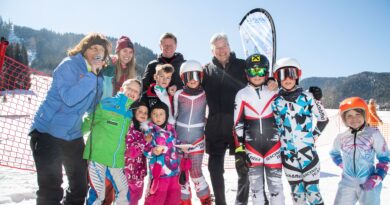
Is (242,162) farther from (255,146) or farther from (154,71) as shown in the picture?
(154,71)

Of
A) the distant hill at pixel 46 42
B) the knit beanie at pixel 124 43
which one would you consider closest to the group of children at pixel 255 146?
the knit beanie at pixel 124 43

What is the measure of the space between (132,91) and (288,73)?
205cm

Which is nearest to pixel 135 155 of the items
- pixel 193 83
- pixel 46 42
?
pixel 193 83

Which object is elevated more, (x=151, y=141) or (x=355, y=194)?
(x=151, y=141)

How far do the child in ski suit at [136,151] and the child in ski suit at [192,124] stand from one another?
1.72 feet

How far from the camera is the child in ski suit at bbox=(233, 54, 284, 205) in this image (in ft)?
11.4

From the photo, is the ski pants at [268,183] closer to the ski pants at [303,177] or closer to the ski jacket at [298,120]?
the ski pants at [303,177]

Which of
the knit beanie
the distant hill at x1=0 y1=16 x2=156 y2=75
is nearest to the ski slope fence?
the knit beanie

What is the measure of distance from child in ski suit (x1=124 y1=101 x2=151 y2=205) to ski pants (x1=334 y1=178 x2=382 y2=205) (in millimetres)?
2489

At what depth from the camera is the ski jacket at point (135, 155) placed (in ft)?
12.0

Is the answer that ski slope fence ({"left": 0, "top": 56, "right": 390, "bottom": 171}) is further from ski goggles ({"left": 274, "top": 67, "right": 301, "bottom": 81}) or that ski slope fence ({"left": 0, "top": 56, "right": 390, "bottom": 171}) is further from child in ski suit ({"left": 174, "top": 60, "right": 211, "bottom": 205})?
ski goggles ({"left": 274, "top": 67, "right": 301, "bottom": 81})

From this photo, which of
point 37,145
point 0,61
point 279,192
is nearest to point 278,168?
point 279,192

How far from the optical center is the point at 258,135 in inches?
142

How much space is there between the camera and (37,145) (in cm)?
300
